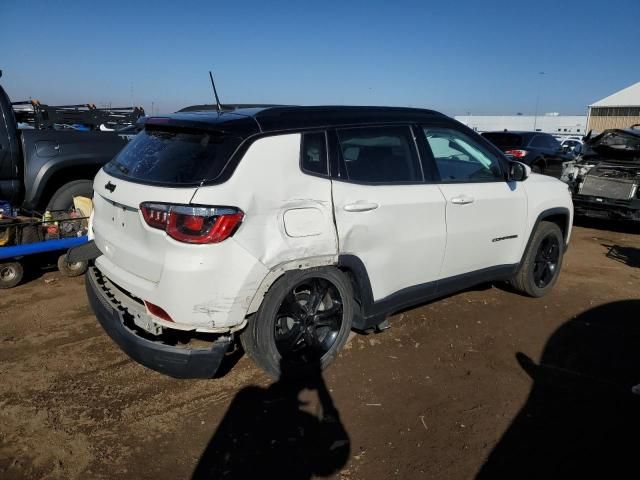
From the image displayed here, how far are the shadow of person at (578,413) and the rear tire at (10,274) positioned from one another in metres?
4.61

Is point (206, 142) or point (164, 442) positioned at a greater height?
point (206, 142)

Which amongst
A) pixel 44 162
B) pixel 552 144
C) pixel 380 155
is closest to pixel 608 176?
pixel 552 144

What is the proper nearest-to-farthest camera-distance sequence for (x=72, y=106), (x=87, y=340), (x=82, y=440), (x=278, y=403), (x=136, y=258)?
(x=82, y=440) < (x=136, y=258) < (x=278, y=403) < (x=87, y=340) < (x=72, y=106)

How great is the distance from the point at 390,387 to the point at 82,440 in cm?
189

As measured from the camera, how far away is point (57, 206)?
5.59m

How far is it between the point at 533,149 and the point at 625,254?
605cm

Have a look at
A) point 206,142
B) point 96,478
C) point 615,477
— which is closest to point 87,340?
point 96,478

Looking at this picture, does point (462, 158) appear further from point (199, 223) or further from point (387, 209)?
point (199, 223)

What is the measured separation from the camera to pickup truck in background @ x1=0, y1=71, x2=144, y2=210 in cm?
532

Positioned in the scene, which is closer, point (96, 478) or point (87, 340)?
point (96, 478)

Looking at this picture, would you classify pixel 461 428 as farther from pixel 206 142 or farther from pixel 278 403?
pixel 206 142

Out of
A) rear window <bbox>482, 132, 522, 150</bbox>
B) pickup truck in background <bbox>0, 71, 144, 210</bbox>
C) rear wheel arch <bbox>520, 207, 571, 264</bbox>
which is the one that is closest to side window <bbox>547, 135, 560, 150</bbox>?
rear window <bbox>482, 132, 522, 150</bbox>

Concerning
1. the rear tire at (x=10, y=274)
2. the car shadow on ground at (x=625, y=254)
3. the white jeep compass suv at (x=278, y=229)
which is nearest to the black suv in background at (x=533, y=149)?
the car shadow on ground at (x=625, y=254)

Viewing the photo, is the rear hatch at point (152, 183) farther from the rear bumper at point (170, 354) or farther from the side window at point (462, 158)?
the side window at point (462, 158)
